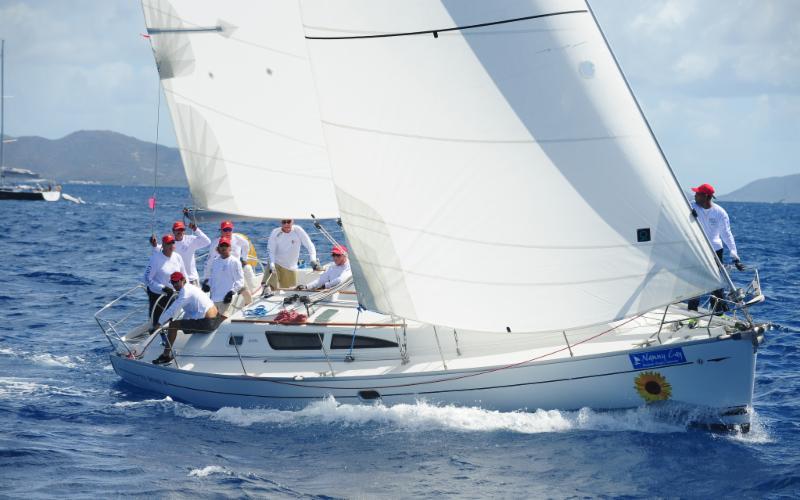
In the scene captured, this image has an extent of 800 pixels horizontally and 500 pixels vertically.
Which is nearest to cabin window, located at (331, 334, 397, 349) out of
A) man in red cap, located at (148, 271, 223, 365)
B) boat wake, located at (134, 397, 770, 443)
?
boat wake, located at (134, 397, 770, 443)

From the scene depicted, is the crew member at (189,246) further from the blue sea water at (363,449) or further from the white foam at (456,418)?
the white foam at (456,418)

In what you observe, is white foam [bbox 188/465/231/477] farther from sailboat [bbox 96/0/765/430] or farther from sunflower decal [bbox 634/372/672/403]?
sunflower decal [bbox 634/372/672/403]

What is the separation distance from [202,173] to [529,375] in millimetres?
7232

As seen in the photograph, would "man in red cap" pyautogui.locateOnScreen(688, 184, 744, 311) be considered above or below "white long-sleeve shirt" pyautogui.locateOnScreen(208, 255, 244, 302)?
above

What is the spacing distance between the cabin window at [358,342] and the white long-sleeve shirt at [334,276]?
1.76 metres

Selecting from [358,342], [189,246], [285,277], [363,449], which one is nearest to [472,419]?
[363,449]

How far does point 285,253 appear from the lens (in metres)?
15.6

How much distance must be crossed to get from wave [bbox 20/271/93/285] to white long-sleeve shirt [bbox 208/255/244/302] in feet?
39.0

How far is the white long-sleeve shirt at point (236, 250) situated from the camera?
15203mm

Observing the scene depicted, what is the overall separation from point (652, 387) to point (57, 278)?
19.1 meters

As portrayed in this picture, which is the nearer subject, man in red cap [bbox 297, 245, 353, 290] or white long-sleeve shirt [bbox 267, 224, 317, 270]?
man in red cap [bbox 297, 245, 353, 290]

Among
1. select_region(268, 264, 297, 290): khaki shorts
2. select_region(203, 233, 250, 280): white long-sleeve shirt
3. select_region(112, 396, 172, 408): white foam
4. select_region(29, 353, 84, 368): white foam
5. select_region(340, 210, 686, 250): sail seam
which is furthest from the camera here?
select_region(268, 264, 297, 290): khaki shorts

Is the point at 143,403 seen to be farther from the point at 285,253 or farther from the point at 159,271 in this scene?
the point at 285,253

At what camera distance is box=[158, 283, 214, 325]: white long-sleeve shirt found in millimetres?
13086
